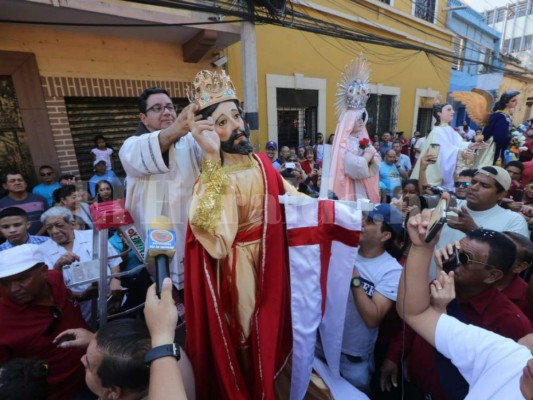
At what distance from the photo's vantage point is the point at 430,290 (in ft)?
4.59

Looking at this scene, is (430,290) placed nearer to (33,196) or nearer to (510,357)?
(510,357)

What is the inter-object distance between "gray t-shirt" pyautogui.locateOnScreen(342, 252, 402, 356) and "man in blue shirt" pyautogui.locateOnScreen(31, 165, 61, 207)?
4071 mm

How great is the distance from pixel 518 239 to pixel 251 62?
4.08 m

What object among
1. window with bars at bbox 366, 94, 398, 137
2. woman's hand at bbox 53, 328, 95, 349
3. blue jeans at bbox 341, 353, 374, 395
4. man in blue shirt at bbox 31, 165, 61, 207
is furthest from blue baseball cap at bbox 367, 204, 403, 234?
window with bars at bbox 366, 94, 398, 137

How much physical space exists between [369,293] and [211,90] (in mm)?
1396

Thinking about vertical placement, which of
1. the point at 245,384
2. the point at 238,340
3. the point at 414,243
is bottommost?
the point at 245,384

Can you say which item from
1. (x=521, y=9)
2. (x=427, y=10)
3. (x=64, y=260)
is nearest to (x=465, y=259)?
(x=64, y=260)

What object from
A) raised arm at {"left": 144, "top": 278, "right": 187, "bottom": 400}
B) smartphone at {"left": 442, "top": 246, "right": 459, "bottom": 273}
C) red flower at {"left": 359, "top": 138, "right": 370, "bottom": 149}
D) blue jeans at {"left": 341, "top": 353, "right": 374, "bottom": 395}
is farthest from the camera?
red flower at {"left": 359, "top": 138, "right": 370, "bottom": 149}

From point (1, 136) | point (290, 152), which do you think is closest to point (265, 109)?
point (290, 152)

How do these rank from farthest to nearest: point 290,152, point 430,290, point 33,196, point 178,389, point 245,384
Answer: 1. point 290,152
2. point 33,196
3. point 245,384
4. point 430,290
5. point 178,389

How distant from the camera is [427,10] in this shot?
36.3ft

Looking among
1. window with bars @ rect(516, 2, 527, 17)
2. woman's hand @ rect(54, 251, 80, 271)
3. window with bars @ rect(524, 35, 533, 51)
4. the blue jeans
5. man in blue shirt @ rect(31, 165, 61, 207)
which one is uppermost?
window with bars @ rect(516, 2, 527, 17)

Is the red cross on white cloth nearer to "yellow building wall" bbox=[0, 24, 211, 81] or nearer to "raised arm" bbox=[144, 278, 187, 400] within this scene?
"raised arm" bbox=[144, 278, 187, 400]

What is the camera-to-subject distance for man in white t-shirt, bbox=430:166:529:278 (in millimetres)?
2168
